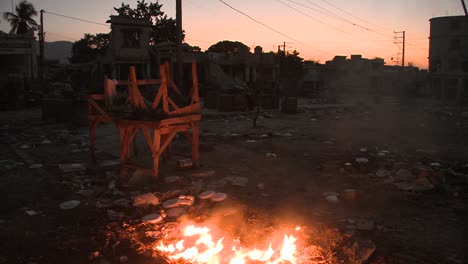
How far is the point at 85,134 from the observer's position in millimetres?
11039

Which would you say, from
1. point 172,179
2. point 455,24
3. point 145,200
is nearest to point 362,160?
point 172,179

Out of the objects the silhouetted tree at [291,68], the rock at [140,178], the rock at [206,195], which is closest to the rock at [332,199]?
the rock at [206,195]

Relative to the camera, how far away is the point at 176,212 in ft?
16.1

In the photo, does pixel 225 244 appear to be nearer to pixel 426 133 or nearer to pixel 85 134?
pixel 85 134

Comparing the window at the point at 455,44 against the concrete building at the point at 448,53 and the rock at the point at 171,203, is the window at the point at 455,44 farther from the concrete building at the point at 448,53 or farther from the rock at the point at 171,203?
the rock at the point at 171,203

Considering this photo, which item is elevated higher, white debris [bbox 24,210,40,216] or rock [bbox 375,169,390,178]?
rock [bbox 375,169,390,178]

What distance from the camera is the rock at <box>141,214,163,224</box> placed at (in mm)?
4602

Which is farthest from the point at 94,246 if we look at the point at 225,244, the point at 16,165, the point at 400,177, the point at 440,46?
the point at 440,46

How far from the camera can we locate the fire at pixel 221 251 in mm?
3590

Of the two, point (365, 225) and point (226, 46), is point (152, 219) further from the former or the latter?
point (226, 46)

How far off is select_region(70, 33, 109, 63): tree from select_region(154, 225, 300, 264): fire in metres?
36.1

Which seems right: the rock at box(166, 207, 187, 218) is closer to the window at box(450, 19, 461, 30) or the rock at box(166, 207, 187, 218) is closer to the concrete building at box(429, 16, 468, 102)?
the concrete building at box(429, 16, 468, 102)

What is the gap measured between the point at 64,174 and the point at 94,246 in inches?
122

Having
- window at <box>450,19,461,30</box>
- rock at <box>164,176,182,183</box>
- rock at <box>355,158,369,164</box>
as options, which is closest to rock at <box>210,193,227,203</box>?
rock at <box>164,176,182,183</box>
